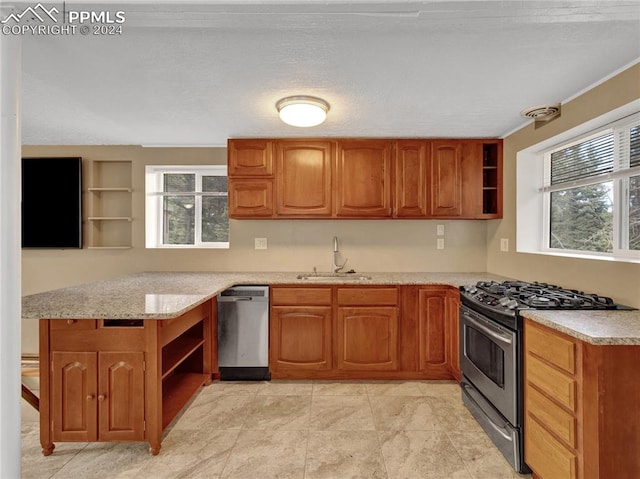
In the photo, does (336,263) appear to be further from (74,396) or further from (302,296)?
(74,396)

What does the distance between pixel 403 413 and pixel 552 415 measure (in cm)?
104

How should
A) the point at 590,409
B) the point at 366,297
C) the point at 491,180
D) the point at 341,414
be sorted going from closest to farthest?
the point at 590,409 → the point at 341,414 → the point at 366,297 → the point at 491,180

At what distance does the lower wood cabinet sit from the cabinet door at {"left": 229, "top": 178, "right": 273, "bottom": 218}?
809 mm

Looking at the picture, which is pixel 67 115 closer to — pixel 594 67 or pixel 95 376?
pixel 95 376

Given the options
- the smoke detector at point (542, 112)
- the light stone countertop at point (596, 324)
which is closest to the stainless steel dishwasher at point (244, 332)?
the light stone countertop at point (596, 324)

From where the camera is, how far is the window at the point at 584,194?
6.46 feet

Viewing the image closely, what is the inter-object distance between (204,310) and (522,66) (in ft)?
9.11

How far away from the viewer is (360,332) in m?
2.79

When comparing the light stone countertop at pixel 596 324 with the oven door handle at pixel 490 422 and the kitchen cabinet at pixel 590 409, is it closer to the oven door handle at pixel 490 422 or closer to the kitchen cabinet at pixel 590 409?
the kitchen cabinet at pixel 590 409

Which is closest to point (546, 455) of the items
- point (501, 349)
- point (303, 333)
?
point (501, 349)

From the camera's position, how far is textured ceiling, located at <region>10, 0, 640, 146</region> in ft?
4.30

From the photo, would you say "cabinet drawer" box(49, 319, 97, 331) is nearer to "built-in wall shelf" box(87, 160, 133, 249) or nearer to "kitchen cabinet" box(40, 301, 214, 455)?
"kitchen cabinet" box(40, 301, 214, 455)

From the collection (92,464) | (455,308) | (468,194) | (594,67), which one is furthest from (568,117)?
(92,464)

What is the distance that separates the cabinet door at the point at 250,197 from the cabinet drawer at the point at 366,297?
3.46 ft
